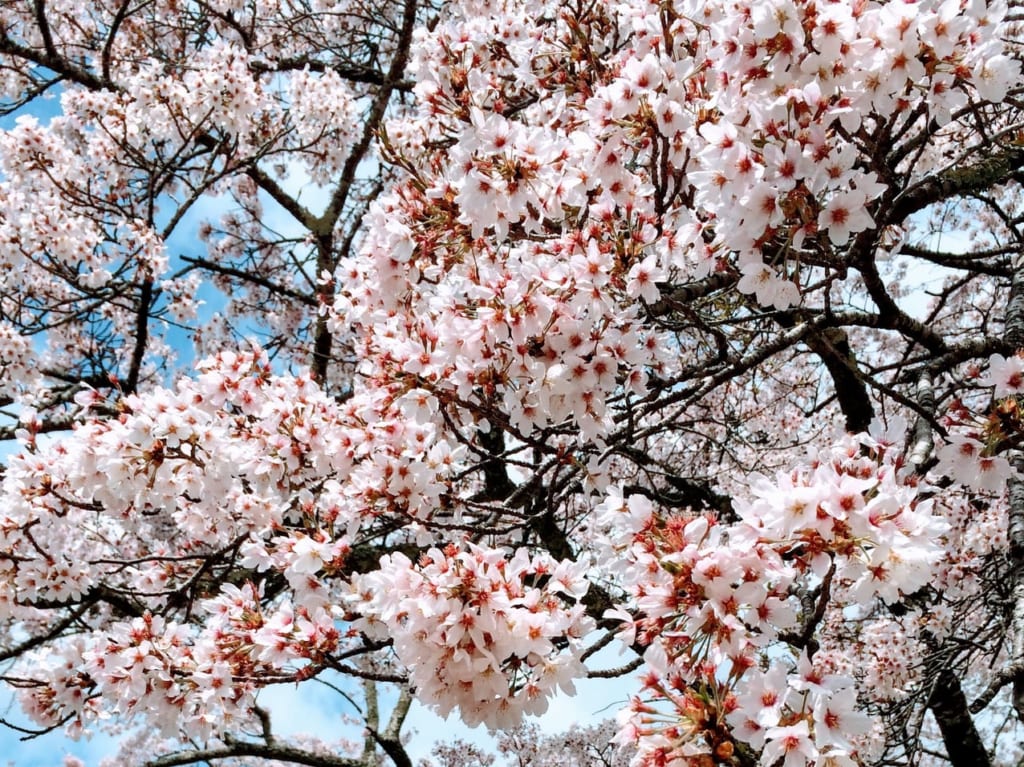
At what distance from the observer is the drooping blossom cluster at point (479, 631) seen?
1.83 metres

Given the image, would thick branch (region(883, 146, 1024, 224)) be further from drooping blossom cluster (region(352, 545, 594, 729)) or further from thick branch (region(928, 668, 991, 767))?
thick branch (region(928, 668, 991, 767))

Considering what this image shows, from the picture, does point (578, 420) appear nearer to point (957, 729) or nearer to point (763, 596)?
point (763, 596)

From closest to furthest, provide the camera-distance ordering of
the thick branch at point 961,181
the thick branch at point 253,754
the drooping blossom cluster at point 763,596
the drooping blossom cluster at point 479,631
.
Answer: the drooping blossom cluster at point 763,596 < the drooping blossom cluster at point 479,631 < the thick branch at point 961,181 < the thick branch at point 253,754

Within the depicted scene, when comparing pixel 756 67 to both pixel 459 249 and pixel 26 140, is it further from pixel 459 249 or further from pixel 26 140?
pixel 26 140

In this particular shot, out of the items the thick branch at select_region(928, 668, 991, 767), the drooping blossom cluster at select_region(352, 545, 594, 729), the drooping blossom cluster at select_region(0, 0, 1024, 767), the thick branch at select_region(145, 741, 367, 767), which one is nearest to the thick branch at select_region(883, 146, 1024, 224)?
the drooping blossom cluster at select_region(0, 0, 1024, 767)

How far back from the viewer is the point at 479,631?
1.84m

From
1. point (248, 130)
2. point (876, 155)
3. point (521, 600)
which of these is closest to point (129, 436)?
point (521, 600)

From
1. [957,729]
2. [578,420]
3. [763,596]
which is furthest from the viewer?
[957,729]

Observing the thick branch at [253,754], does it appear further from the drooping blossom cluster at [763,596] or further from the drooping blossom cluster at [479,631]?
the drooping blossom cluster at [763,596]

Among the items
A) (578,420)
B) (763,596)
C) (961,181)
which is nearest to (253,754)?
(578,420)

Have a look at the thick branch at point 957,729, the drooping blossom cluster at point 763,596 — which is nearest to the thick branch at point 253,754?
the thick branch at point 957,729

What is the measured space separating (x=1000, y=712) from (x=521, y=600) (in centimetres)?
626

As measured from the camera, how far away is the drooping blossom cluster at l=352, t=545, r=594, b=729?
6.02ft

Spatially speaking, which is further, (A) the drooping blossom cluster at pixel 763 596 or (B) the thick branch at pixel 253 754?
(B) the thick branch at pixel 253 754
